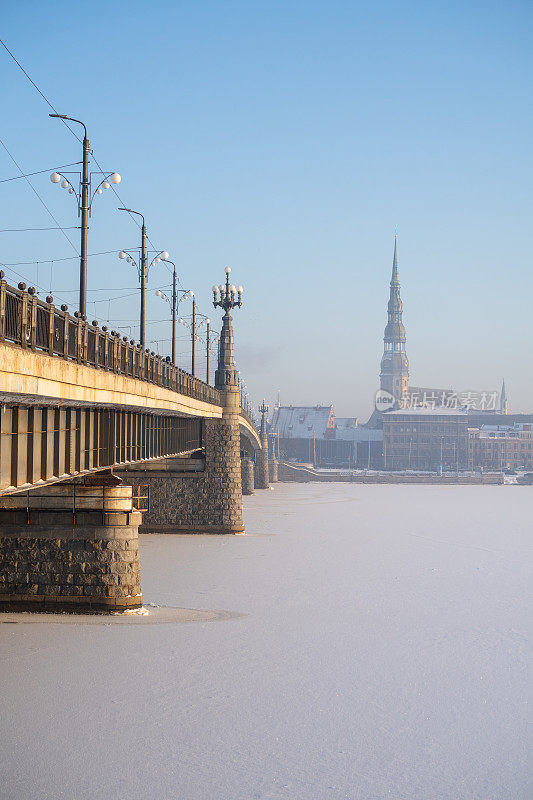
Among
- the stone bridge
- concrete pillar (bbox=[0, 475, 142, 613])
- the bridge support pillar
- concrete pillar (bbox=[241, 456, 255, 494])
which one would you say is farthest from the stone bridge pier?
the bridge support pillar

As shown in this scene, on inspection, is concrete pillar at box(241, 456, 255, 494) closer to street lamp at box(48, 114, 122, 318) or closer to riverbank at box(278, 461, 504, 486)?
riverbank at box(278, 461, 504, 486)

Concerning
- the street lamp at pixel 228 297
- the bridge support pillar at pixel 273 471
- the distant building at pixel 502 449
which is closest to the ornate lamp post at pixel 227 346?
the street lamp at pixel 228 297

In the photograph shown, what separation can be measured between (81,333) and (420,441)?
578 ft

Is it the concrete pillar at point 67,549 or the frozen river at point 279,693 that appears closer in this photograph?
the frozen river at point 279,693

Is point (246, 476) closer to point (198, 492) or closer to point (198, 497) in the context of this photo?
point (198, 497)

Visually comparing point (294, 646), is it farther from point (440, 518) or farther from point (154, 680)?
point (440, 518)

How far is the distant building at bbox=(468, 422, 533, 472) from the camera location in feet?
610

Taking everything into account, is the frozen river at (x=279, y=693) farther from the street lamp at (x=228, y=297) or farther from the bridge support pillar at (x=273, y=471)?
the bridge support pillar at (x=273, y=471)

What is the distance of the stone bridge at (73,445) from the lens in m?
18.4

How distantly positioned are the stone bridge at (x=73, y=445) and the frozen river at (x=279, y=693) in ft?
5.93

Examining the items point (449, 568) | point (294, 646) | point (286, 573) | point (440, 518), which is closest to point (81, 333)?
point (294, 646)

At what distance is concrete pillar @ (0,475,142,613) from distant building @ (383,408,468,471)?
167 m

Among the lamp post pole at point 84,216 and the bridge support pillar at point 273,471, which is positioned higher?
the lamp post pole at point 84,216

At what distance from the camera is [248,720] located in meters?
20.5
